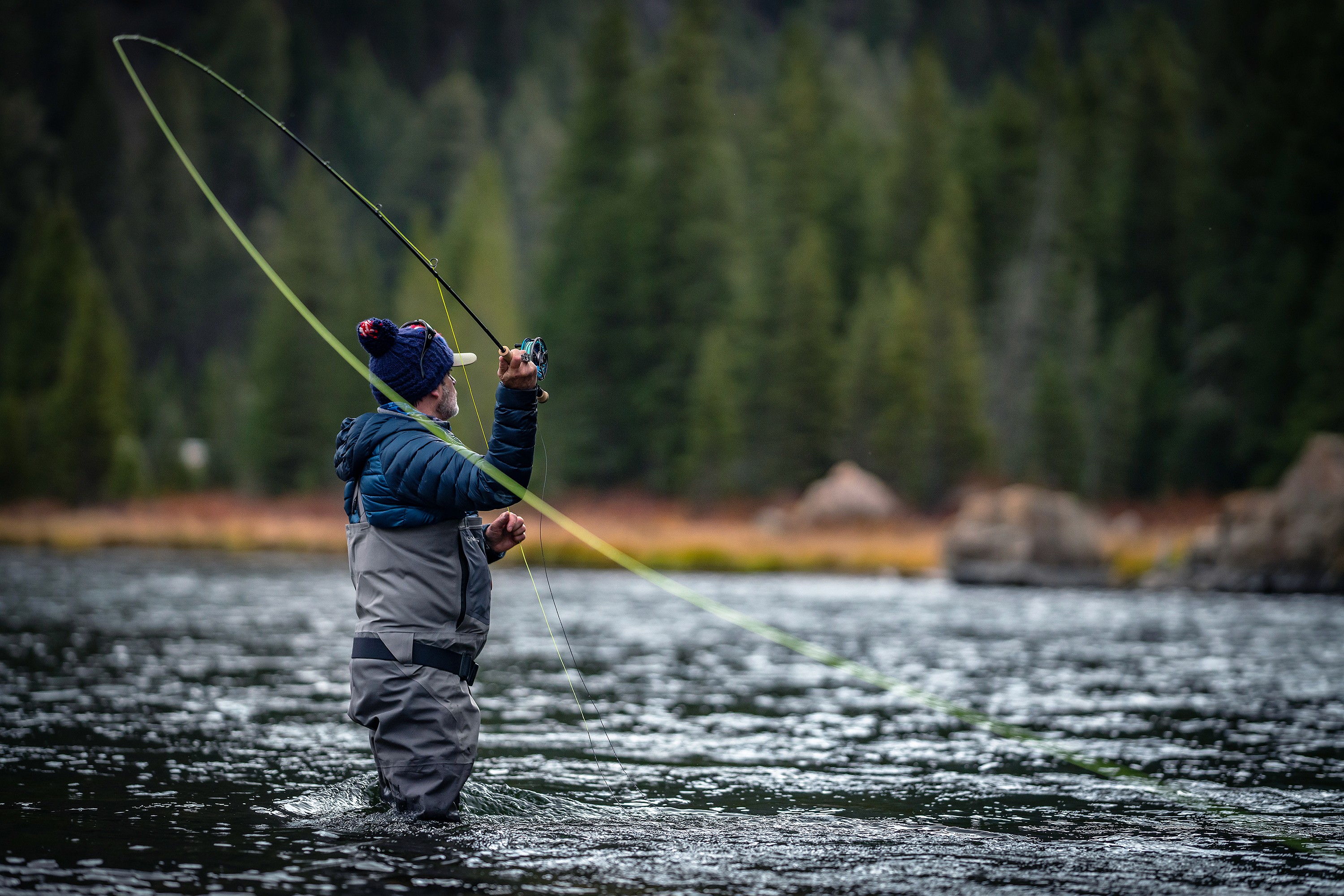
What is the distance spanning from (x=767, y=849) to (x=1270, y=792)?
328 cm

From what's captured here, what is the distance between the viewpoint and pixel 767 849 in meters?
5.93

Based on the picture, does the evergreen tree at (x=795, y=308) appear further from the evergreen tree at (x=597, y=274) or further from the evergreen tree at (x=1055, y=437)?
the evergreen tree at (x=1055, y=437)

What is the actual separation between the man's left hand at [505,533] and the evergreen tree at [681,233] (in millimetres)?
48154

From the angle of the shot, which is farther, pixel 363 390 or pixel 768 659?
pixel 363 390

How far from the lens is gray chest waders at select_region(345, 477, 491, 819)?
568 cm

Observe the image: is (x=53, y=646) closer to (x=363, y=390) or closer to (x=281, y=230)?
(x=363, y=390)

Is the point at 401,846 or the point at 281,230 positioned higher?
the point at 281,230

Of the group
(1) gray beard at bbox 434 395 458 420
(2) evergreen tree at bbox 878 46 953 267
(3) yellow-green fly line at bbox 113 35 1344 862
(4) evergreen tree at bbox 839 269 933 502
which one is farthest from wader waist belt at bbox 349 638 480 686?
(2) evergreen tree at bbox 878 46 953 267

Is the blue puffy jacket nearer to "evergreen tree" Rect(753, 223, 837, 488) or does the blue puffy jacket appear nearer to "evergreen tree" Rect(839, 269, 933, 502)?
"evergreen tree" Rect(839, 269, 933, 502)

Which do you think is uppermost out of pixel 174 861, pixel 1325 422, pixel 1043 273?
pixel 1043 273

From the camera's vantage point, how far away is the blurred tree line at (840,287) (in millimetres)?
49312

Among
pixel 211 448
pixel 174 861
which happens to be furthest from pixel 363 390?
pixel 174 861

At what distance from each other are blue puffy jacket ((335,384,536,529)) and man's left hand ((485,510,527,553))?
21 centimetres

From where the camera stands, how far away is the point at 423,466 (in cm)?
562
